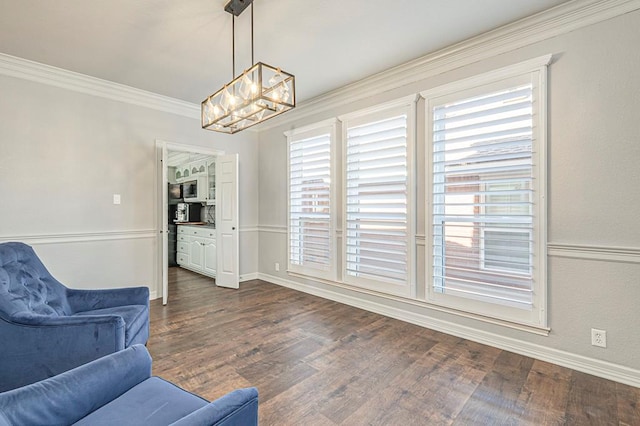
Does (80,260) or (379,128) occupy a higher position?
(379,128)

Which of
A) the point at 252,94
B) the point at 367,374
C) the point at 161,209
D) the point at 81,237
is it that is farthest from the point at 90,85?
the point at 367,374

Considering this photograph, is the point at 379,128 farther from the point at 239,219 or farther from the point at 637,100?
the point at 239,219

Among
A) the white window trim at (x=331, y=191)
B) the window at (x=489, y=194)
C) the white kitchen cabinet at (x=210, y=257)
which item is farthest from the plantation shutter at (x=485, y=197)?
the white kitchen cabinet at (x=210, y=257)

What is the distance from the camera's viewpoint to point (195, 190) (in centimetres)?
679

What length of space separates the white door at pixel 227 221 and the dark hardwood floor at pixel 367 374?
4.14 ft

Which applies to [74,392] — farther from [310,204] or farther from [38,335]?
[310,204]

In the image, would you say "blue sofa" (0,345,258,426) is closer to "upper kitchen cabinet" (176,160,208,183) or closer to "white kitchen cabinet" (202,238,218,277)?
"white kitchen cabinet" (202,238,218,277)

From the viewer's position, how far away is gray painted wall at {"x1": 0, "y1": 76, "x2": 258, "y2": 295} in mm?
3191

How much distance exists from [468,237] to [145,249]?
158 inches

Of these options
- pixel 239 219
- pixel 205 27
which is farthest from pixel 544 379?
pixel 239 219

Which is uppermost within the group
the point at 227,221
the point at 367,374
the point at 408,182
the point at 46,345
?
the point at 408,182

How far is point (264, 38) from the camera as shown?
2.78 metres

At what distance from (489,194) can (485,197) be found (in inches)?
1.8

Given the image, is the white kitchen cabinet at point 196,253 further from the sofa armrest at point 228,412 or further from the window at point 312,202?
the sofa armrest at point 228,412
